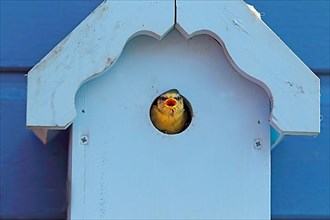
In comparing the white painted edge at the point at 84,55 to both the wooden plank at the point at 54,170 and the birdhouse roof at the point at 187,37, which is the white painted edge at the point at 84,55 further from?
the wooden plank at the point at 54,170

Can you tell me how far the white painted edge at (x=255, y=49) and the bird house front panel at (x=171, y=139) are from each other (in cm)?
3

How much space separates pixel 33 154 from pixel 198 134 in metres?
0.27

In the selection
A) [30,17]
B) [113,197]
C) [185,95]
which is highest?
[30,17]

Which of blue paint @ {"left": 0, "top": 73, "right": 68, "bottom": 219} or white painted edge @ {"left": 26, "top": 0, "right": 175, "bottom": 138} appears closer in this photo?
white painted edge @ {"left": 26, "top": 0, "right": 175, "bottom": 138}

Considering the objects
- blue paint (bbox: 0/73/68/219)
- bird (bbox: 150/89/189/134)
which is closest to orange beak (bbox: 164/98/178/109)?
bird (bbox: 150/89/189/134)

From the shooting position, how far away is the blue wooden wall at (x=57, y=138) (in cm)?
96

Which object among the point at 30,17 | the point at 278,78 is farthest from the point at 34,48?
the point at 278,78

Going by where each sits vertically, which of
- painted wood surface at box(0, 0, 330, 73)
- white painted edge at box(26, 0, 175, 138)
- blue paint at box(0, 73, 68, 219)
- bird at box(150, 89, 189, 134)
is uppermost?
painted wood surface at box(0, 0, 330, 73)

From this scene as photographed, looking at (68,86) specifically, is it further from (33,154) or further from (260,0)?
(260,0)

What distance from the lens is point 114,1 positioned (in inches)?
29.7

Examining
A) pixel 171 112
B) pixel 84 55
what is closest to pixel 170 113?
pixel 171 112

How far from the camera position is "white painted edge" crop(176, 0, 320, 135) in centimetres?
75

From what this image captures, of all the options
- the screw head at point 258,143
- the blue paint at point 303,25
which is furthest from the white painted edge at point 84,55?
the blue paint at point 303,25

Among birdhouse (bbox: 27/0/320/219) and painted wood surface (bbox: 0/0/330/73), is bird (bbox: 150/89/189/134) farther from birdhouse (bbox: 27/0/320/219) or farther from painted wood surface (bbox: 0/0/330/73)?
painted wood surface (bbox: 0/0/330/73)
